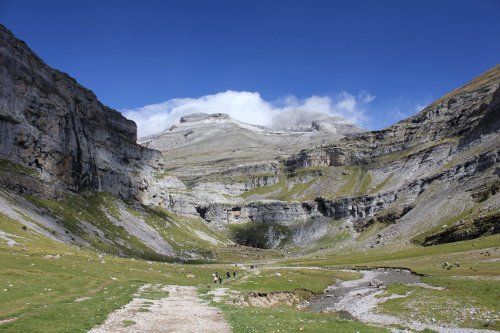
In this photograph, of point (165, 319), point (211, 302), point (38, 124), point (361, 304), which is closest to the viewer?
point (165, 319)

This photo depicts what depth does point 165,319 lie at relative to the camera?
35.9 metres

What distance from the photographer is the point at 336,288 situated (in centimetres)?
8312

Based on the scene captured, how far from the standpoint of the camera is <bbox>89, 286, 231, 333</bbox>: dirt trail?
31156 millimetres

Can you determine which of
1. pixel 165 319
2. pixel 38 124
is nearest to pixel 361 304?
pixel 165 319

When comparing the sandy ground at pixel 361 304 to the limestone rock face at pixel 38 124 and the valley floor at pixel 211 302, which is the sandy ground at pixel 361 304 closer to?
the valley floor at pixel 211 302

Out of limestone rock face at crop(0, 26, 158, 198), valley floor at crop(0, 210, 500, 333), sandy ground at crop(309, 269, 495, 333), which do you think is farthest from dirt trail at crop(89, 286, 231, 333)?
limestone rock face at crop(0, 26, 158, 198)

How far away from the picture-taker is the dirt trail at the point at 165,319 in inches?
1227

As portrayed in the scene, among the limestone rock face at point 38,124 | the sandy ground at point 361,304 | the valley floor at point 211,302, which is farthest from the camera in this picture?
the limestone rock face at point 38,124

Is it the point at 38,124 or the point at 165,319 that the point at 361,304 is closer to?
the point at 165,319

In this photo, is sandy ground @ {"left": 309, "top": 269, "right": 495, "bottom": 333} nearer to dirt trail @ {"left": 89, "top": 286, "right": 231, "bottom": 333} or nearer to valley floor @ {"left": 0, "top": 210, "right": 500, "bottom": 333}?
valley floor @ {"left": 0, "top": 210, "right": 500, "bottom": 333}

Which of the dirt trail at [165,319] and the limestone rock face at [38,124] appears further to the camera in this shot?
the limestone rock face at [38,124]

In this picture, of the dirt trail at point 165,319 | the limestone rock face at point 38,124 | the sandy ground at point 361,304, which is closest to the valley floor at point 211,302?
the dirt trail at point 165,319

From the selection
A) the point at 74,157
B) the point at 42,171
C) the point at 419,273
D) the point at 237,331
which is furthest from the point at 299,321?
the point at 74,157

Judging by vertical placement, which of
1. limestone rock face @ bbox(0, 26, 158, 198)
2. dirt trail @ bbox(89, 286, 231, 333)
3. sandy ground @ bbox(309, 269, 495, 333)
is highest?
limestone rock face @ bbox(0, 26, 158, 198)
